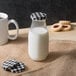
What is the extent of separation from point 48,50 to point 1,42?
0.67 feet

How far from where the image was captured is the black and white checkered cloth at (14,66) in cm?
97

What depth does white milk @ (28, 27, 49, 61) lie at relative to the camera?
1017 mm

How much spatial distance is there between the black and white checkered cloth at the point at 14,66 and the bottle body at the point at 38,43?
0.07 metres

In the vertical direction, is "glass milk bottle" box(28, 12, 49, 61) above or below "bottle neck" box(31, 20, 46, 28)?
below

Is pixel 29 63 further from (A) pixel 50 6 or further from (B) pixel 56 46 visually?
(A) pixel 50 6

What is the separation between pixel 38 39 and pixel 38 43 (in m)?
0.02

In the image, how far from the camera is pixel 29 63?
1031mm

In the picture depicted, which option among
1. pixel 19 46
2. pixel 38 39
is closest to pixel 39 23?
pixel 38 39

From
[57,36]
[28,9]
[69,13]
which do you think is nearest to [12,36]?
[57,36]

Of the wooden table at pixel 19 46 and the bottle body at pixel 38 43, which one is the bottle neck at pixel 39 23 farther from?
the wooden table at pixel 19 46

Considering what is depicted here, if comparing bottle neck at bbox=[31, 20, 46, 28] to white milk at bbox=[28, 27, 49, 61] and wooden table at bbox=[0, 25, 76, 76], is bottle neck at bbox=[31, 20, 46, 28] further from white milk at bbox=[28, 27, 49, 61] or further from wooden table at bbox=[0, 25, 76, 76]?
wooden table at bbox=[0, 25, 76, 76]

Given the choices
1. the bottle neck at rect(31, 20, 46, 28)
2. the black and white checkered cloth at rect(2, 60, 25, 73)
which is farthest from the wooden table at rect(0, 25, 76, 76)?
the bottle neck at rect(31, 20, 46, 28)

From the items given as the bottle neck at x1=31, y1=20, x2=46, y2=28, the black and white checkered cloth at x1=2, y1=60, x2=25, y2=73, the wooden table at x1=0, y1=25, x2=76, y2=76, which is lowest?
the black and white checkered cloth at x1=2, y1=60, x2=25, y2=73

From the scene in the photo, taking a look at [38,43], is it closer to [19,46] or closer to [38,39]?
[38,39]
